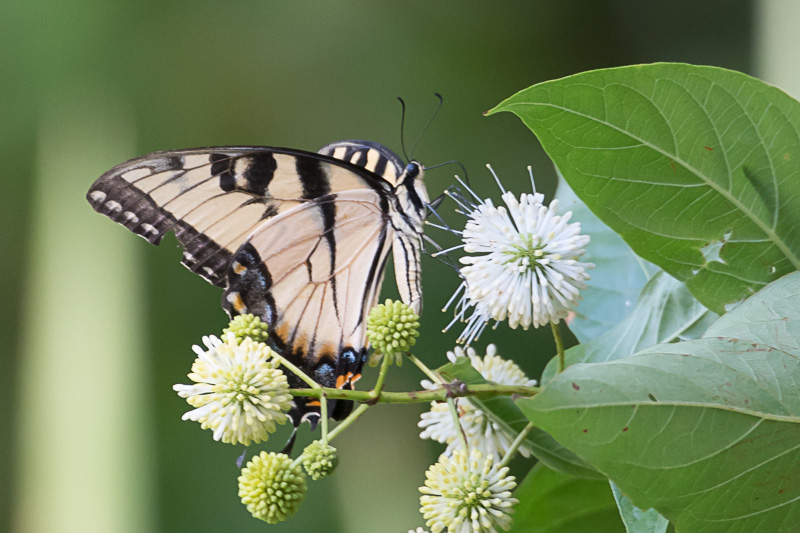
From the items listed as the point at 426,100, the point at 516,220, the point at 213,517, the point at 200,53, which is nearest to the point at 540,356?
the point at 426,100

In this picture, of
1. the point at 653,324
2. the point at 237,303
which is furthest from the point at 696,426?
the point at 237,303

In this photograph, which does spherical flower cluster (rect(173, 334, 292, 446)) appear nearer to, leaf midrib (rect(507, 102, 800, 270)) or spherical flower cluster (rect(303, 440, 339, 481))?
spherical flower cluster (rect(303, 440, 339, 481))

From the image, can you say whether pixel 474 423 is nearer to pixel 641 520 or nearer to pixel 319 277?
pixel 641 520

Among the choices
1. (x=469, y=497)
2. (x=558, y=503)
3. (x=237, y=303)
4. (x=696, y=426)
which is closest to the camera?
(x=696, y=426)

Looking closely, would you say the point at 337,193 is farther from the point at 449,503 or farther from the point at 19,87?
the point at 19,87

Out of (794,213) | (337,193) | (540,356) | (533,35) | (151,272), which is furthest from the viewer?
(533,35)

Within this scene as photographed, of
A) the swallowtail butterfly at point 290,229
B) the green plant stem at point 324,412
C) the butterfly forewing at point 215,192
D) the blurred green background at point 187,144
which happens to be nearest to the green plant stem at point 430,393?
the green plant stem at point 324,412
